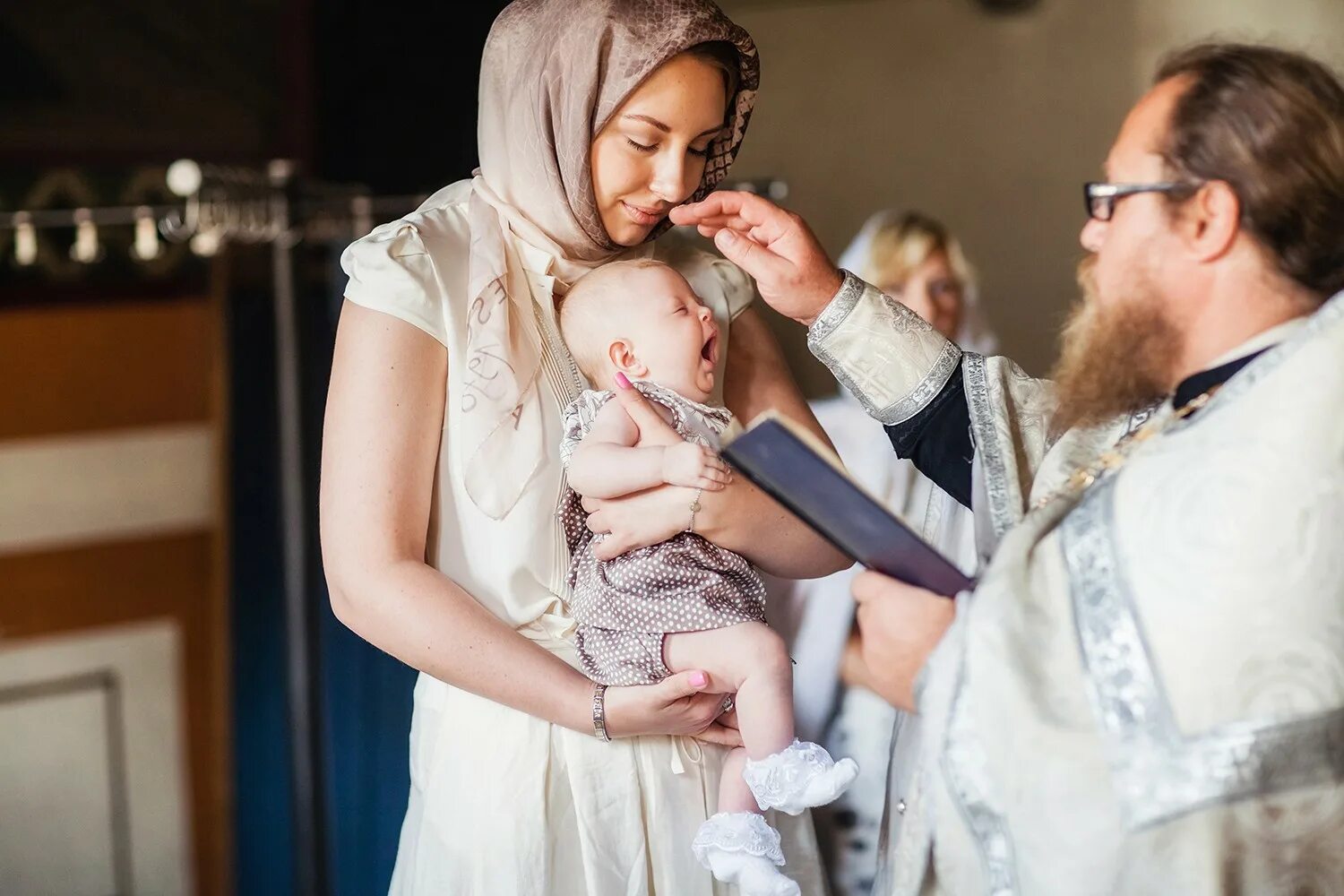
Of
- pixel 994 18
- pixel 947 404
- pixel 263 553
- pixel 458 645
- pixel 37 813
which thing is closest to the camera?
pixel 458 645

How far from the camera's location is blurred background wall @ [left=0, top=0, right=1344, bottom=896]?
177 centimetres

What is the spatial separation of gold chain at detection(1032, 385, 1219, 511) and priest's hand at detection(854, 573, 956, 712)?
0.54ft

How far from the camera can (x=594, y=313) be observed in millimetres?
1268

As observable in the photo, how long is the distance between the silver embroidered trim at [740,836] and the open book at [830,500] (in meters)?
0.28

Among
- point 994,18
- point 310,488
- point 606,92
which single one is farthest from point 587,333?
point 994,18

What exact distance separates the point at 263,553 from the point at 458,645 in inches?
33.6

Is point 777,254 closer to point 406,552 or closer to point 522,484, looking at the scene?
point 522,484

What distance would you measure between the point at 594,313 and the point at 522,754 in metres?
0.45

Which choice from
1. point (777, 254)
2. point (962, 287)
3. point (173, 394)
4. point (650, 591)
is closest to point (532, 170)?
point (777, 254)

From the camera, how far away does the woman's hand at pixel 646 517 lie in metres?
1.23

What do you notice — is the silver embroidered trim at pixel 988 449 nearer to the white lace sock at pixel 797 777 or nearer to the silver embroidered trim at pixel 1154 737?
the silver embroidered trim at pixel 1154 737

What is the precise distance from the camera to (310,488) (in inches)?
70.6

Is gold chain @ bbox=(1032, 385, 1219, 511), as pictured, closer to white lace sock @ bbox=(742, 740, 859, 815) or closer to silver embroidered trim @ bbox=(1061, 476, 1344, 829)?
silver embroidered trim @ bbox=(1061, 476, 1344, 829)

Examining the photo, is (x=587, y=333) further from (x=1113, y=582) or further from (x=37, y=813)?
(x=37, y=813)
